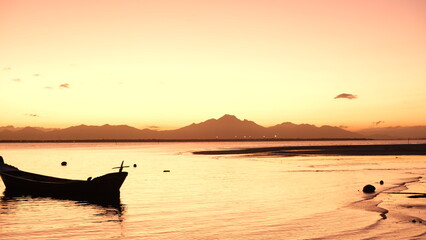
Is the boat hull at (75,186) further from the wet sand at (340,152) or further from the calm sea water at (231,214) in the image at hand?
the wet sand at (340,152)

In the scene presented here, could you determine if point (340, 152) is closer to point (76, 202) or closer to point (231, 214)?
point (76, 202)

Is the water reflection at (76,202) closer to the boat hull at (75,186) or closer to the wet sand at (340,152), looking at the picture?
the boat hull at (75,186)

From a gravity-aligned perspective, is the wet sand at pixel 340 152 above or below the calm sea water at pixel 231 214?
above

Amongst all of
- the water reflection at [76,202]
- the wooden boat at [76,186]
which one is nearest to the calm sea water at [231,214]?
the water reflection at [76,202]

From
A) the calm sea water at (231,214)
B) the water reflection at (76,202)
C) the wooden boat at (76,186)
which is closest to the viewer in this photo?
the calm sea water at (231,214)

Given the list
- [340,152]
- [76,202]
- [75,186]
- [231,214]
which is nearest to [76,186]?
[75,186]

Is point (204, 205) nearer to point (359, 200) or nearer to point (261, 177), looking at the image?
point (359, 200)

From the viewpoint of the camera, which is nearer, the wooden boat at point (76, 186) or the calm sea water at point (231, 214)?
the calm sea water at point (231, 214)

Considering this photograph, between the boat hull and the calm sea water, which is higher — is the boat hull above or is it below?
above

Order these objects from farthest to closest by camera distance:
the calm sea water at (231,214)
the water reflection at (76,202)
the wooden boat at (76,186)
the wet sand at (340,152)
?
the wet sand at (340,152)
the wooden boat at (76,186)
the water reflection at (76,202)
the calm sea water at (231,214)

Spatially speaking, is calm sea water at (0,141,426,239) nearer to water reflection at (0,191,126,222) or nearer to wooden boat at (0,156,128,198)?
water reflection at (0,191,126,222)

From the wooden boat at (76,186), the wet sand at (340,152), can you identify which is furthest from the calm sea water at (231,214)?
the wet sand at (340,152)

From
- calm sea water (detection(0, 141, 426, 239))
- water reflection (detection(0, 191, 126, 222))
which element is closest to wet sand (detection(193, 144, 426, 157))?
calm sea water (detection(0, 141, 426, 239))

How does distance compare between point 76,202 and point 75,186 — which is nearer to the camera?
point 76,202
